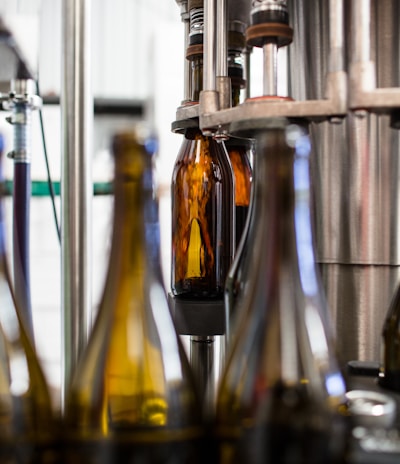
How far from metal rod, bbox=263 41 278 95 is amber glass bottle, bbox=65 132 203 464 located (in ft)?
0.58

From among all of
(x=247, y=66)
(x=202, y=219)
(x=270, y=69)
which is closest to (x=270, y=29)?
(x=270, y=69)

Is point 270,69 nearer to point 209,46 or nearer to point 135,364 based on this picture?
point 209,46

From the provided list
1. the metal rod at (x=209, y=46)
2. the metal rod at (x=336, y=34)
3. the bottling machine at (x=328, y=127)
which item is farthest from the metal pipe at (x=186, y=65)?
the metal rod at (x=336, y=34)

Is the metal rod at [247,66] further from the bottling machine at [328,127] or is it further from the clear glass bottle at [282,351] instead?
the clear glass bottle at [282,351]

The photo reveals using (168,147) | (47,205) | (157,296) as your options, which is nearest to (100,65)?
(168,147)

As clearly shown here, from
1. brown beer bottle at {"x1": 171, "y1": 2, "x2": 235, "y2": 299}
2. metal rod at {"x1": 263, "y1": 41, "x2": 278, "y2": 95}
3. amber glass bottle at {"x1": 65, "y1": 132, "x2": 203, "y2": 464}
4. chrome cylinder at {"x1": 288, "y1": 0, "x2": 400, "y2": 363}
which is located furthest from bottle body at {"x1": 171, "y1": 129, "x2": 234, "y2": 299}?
amber glass bottle at {"x1": 65, "y1": 132, "x2": 203, "y2": 464}

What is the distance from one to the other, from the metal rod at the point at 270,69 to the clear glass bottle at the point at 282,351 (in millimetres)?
148

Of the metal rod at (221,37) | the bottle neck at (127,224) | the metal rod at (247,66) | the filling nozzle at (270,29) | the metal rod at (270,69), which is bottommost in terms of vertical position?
the bottle neck at (127,224)

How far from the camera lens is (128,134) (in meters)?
0.28

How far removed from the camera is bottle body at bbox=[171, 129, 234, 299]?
2.22ft

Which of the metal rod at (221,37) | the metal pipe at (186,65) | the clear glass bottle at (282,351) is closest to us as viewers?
the clear glass bottle at (282,351)

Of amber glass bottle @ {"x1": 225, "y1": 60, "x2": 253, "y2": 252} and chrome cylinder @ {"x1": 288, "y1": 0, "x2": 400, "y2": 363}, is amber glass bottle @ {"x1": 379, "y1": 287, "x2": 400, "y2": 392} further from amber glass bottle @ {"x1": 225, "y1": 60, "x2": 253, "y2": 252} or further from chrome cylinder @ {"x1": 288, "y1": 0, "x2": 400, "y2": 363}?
amber glass bottle @ {"x1": 225, "y1": 60, "x2": 253, "y2": 252}

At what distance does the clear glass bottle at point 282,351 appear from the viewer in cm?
28

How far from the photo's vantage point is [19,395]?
1.06 feet
